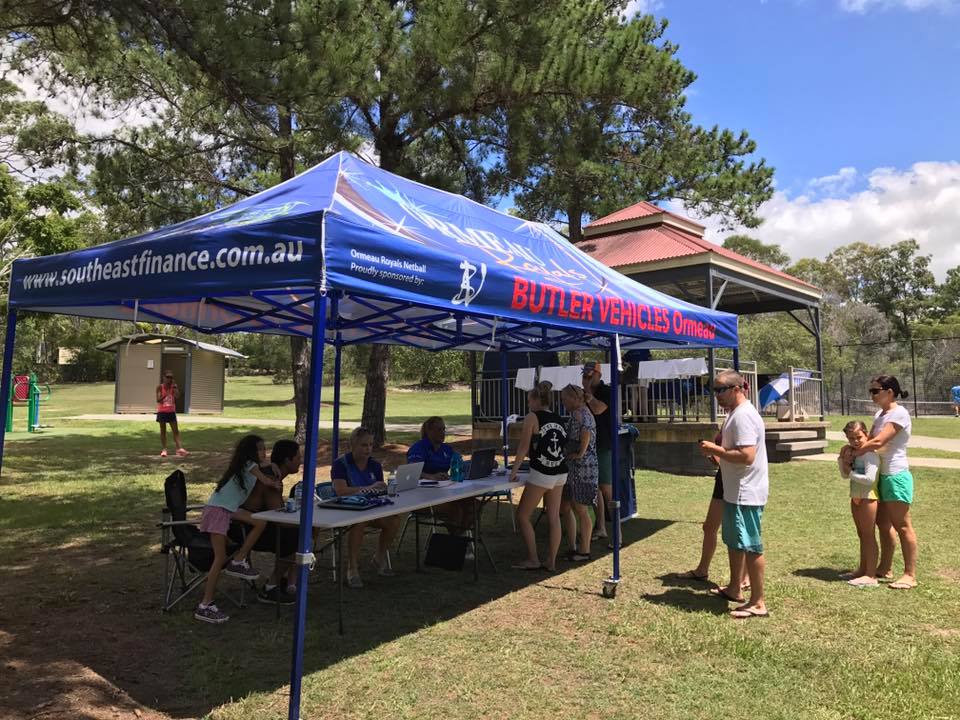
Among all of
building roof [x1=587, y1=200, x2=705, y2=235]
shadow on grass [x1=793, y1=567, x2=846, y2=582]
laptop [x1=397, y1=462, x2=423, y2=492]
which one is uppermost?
building roof [x1=587, y1=200, x2=705, y2=235]

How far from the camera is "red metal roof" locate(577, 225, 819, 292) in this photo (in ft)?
47.6

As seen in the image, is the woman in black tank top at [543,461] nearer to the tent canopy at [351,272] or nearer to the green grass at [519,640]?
the green grass at [519,640]

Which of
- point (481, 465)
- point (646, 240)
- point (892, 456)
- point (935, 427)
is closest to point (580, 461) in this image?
point (481, 465)

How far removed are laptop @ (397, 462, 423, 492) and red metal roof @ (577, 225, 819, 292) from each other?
965 cm

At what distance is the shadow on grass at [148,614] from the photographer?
3.72 meters

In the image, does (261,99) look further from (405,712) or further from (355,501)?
(405,712)

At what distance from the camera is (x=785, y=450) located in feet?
42.2

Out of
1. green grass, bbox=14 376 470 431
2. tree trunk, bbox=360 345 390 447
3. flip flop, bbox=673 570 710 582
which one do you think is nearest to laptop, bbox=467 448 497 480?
flip flop, bbox=673 570 710 582

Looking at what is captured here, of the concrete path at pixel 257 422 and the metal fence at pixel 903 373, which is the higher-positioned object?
the metal fence at pixel 903 373

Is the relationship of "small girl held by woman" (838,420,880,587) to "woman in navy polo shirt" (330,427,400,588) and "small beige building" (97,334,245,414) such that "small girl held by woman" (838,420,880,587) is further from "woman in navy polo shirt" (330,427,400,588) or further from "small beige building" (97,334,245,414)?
"small beige building" (97,334,245,414)

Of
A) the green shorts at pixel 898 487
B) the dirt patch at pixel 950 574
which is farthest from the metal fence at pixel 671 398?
the green shorts at pixel 898 487

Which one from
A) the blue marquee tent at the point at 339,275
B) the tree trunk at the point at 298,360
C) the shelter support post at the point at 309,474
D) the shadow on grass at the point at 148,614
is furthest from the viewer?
the tree trunk at the point at 298,360

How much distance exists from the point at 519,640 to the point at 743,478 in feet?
6.25

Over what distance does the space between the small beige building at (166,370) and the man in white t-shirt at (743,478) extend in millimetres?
26253
